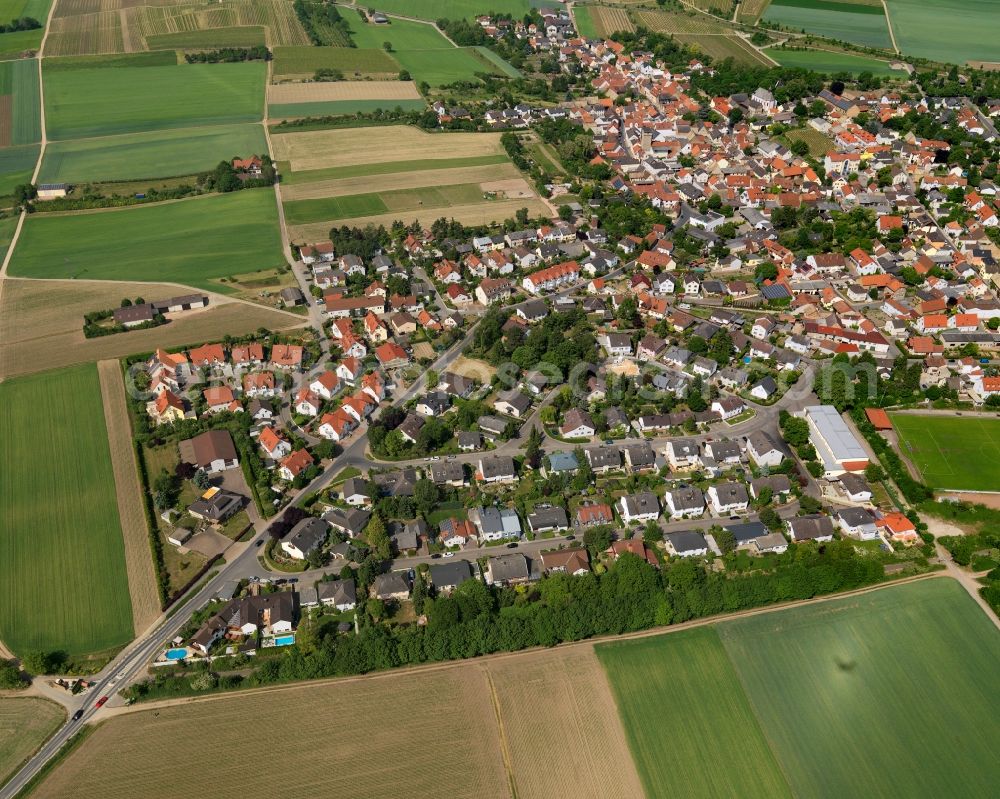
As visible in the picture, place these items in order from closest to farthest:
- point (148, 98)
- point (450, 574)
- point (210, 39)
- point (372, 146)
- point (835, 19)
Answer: point (450, 574) < point (372, 146) < point (148, 98) < point (210, 39) < point (835, 19)

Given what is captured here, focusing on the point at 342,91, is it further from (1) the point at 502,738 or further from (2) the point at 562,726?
(2) the point at 562,726

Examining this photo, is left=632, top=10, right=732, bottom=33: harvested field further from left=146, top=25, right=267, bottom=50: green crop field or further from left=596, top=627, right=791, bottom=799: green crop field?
left=596, top=627, right=791, bottom=799: green crop field

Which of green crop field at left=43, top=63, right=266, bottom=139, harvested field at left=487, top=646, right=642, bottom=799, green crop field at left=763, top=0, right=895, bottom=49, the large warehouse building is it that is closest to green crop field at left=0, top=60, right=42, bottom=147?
green crop field at left=43, top=63, right=266, bottom=139

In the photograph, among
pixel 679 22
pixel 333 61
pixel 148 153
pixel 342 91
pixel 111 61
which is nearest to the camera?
pixel 148 153

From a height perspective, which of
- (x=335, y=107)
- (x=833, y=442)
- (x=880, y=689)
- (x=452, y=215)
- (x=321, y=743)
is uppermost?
(x=335, y=107)

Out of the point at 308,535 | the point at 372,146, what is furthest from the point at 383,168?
the point at 308,535

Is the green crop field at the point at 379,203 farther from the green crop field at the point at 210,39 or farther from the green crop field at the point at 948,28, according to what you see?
the green crop field at the point at 948,28
